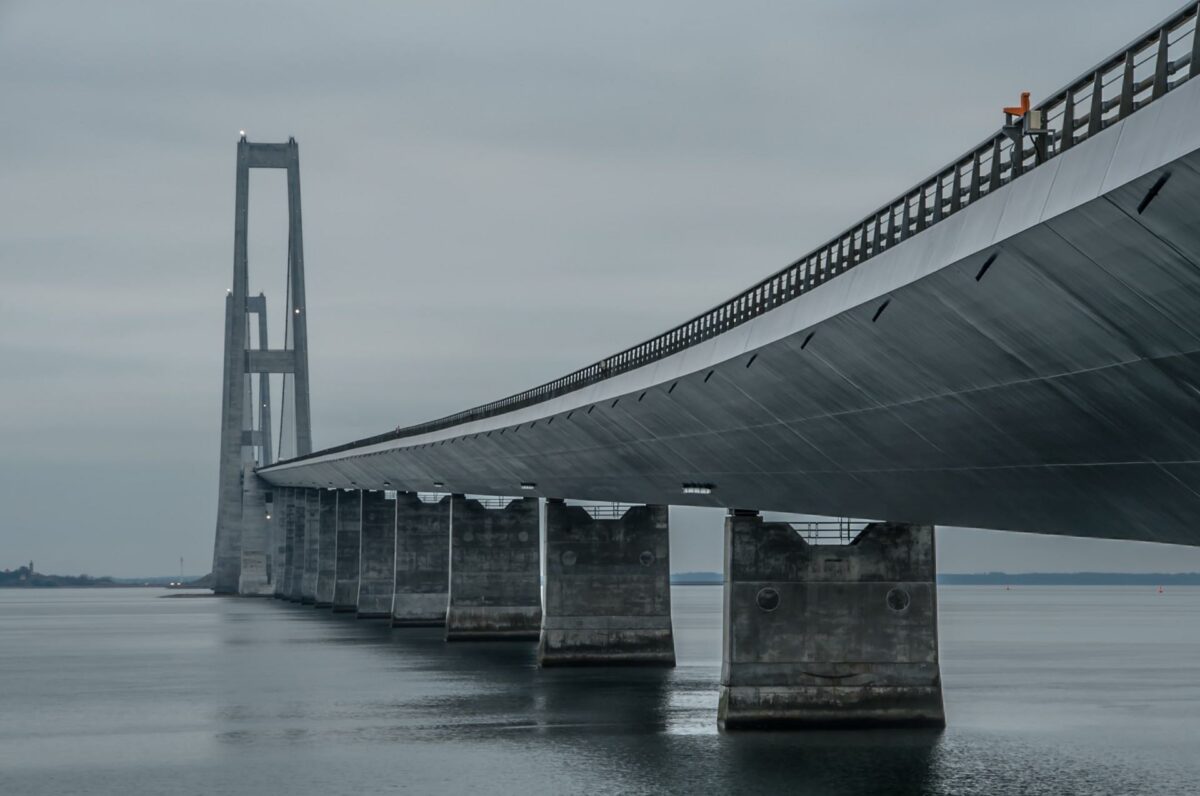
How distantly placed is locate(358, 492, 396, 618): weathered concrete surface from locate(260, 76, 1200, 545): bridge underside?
8019 cm

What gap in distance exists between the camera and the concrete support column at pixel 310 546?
6334 inches

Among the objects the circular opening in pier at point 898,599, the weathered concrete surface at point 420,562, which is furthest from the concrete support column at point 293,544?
the circular opening in pier at point 898,599

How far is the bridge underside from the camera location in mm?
19641

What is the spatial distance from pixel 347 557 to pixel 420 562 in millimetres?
27973

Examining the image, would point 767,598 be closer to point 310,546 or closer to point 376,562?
point 376,562

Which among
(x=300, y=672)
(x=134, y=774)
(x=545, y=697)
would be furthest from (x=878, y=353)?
(x=300, y=672)

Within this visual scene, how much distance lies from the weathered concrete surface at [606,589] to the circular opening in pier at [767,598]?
934 inches

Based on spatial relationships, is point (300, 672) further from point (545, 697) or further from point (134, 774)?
point (134, 774)

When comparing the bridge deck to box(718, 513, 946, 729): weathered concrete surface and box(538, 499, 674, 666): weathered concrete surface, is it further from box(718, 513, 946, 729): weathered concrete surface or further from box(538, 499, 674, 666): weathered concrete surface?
box(538, 499, 674, 666): weathered concrete surface

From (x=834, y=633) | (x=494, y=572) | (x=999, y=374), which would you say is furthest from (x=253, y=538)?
(x=999, y=374)

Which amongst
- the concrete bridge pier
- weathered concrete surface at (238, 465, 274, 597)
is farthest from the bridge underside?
weathered concrete surface at (238, 465, 274, 597)

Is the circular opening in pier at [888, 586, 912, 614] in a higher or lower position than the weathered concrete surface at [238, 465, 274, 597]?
lower

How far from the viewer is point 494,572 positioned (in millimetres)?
95688

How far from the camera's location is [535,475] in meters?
75.4
